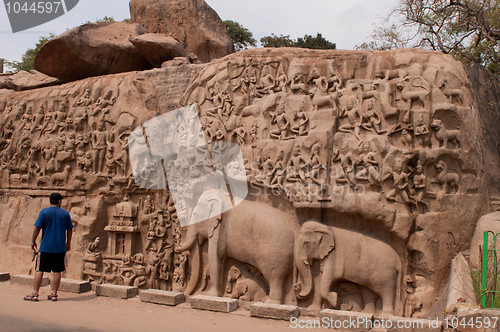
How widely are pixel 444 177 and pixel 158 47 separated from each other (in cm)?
710

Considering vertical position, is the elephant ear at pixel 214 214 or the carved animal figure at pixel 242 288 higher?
the elephant ear at pixel 214 214

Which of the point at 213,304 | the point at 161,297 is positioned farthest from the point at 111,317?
the point at 213,304

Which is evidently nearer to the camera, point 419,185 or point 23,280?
point 419,185

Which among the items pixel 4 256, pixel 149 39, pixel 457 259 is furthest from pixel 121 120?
pixel 457 259

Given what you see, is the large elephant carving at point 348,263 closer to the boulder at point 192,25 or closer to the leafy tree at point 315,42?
the boulder at point 192,25

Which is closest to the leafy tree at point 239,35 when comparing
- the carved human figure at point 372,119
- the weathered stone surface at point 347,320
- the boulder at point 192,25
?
the boulder at point 192,25

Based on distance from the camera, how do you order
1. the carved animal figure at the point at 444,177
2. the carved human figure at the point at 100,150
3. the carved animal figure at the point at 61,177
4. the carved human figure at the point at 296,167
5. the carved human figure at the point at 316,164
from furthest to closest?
the carved animal figure at the point at 61,177, the carved human figure at the point at 100,150, the carved human figure at the point at 296,167, the carved human figure at the point at 316,164, the carved animal figure at the point at 444,177

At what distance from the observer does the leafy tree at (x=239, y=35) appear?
93.8 feet

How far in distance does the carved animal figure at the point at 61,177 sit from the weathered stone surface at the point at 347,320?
664 cm

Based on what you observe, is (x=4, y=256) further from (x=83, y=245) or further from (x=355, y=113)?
(x=355, y=113)

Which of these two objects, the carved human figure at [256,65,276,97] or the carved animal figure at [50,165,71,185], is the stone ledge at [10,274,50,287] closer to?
the carved animal figure at [50,165,71,185]

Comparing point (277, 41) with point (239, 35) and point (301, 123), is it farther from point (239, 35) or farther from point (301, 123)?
point (301, 123)

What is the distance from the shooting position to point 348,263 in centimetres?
746

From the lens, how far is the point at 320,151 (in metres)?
7.86
